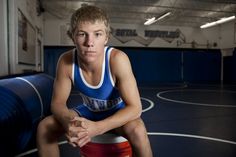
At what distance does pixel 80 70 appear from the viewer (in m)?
1.56

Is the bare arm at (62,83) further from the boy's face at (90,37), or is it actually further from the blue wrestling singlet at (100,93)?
the boy's face at (90,37)

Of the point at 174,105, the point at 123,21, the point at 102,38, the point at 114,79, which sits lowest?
the point at 174,105

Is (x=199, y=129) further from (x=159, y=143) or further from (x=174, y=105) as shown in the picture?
(x=174, y=105)

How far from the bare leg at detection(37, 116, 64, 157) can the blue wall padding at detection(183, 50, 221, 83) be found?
464 inches

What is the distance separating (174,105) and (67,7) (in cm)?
811

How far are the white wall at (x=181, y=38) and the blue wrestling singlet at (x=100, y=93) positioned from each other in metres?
11.8

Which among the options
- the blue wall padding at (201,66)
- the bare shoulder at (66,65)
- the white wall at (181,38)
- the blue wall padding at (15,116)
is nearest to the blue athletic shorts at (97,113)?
the bare shoulder at (66,65)

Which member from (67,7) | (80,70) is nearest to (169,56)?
(67,7)

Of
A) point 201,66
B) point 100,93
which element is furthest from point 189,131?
point 201,66

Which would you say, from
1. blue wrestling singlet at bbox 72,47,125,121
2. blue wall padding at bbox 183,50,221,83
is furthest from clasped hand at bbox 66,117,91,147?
blue wall padding at bbox 183,50,221,83

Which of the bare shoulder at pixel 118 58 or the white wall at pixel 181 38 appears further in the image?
the white wall at pixel 181 38

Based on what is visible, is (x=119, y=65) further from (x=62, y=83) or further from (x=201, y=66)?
(x=201, y=66)

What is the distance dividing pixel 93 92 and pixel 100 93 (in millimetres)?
45

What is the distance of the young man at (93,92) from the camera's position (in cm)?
130
